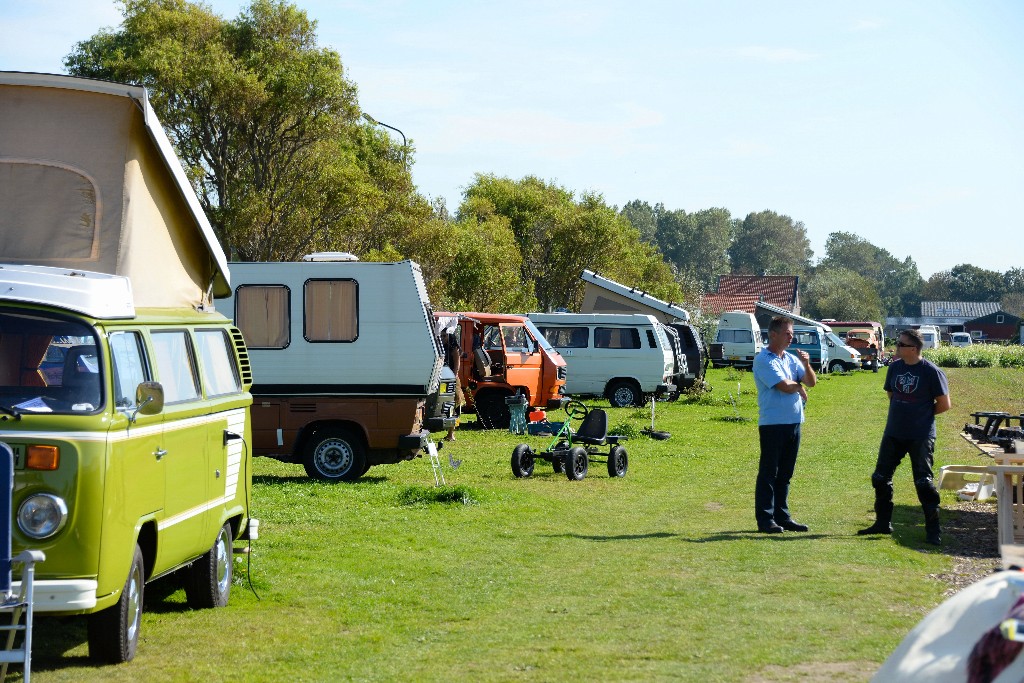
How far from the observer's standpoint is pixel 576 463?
1655cm

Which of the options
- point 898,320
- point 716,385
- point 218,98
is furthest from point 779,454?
point 898,320

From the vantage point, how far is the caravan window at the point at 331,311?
16.0 m

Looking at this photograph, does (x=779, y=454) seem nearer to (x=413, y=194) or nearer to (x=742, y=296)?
(x=413, y=194)

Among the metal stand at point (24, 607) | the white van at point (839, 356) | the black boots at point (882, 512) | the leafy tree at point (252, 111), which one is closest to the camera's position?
the metal stand at point (24, 607)

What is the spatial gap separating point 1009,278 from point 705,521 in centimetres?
17125

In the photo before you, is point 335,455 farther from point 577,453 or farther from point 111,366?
point 111,366

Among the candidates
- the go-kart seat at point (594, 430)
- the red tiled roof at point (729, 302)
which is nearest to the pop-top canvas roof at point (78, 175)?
the go-kart seat at point (594, 430)

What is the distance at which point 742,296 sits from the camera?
98.3 m

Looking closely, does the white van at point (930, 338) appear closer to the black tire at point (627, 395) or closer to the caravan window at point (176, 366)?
the black tire at point (627, 395)

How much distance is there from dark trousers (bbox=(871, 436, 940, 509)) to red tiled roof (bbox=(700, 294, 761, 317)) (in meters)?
76.8

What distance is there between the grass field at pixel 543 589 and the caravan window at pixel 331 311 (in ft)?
6.24

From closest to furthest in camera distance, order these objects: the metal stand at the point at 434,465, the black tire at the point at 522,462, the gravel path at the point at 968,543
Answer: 1. the gravel path at the point at 968,543
2. the metal stand at the point at 434,465
3. the black tire at the point at 522,462

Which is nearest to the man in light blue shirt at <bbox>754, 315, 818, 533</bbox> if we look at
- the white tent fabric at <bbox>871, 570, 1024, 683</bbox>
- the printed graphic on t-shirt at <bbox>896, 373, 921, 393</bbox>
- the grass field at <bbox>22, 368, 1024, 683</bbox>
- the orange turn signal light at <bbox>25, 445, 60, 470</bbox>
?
the grass field at <bbox>22, 368, 1024, 683</bbox>

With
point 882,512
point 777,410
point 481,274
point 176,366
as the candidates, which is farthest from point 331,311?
point 481,274
